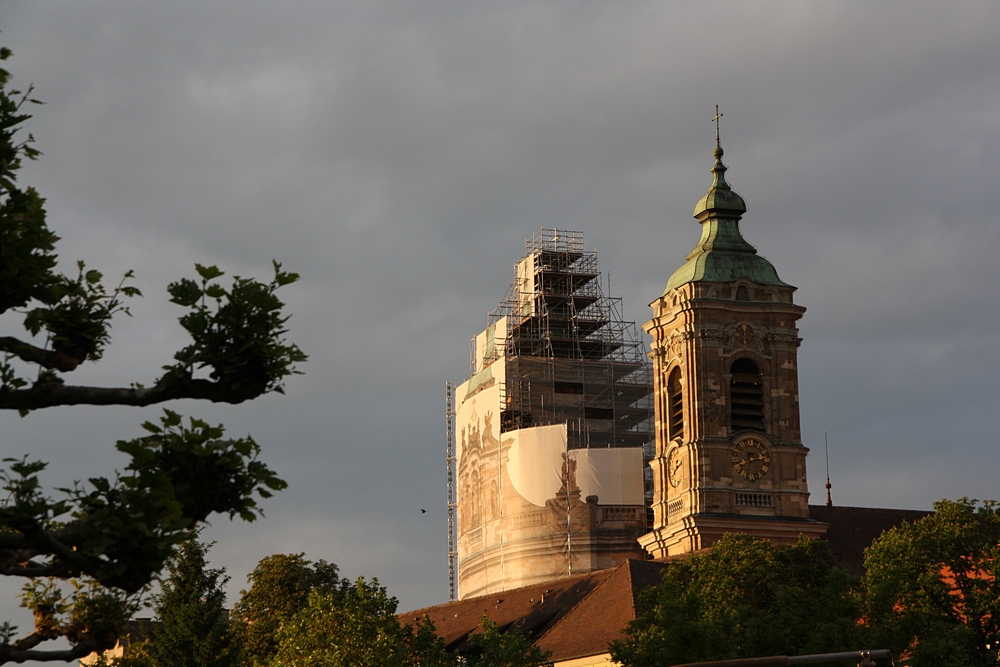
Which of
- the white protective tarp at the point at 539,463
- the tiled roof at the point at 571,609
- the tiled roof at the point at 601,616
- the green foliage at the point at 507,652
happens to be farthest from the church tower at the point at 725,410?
the green foliage at the point at 507,652

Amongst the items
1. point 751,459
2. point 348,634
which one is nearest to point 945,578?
point 348,634

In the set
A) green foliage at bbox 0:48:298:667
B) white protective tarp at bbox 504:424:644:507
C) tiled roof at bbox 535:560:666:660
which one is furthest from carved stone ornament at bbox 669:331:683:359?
green foliage at bbox 0:48:298:667

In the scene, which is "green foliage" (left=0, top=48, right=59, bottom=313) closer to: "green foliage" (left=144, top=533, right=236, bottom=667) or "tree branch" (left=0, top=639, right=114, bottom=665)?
"tree branch" (left=0, top=639, right=114, bottom=665)

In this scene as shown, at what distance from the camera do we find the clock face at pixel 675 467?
69938 millimetres

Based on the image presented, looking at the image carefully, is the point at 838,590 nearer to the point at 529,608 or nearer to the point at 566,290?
the point at 529,608

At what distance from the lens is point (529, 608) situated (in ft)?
200

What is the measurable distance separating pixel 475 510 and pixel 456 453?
5.32m

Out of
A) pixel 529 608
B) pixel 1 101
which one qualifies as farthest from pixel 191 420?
pixel 529 608

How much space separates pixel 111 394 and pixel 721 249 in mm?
58493

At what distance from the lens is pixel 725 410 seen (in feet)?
229

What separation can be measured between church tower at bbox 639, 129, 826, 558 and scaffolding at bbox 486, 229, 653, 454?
6.47 metres

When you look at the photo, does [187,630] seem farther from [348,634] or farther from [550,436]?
[550,436]

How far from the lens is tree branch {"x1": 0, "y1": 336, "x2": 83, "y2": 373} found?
17.6 m

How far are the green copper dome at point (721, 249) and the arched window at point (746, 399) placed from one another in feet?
12.2
